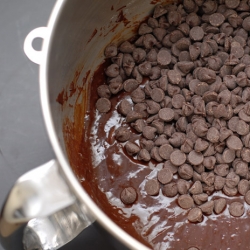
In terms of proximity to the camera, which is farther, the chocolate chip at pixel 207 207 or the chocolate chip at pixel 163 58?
the chocolate chip at pixel 163 58

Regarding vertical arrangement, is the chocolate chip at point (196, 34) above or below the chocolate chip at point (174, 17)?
below

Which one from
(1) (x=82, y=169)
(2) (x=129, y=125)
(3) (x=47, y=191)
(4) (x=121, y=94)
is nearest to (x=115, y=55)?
(4) (x=121, y=94)

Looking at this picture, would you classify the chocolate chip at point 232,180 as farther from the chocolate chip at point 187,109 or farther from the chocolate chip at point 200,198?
the chocolate chip at point 187,109

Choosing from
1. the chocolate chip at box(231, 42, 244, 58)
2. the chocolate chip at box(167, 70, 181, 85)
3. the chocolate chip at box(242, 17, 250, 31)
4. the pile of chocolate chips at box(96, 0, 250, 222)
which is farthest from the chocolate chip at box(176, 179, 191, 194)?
the chocolate chip at box(242, 17, 250, 31)

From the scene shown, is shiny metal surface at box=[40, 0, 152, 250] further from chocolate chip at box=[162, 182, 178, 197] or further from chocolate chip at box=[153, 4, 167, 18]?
chocolate chip at box=[162, 182, 178, 197]

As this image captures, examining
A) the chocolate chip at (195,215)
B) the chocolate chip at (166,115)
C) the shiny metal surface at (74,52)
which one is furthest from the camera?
the chocolate chip at (166,115)

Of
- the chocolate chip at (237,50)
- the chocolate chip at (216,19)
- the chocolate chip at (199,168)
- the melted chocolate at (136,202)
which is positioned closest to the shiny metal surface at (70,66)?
the melted chocolate at (136,202)
